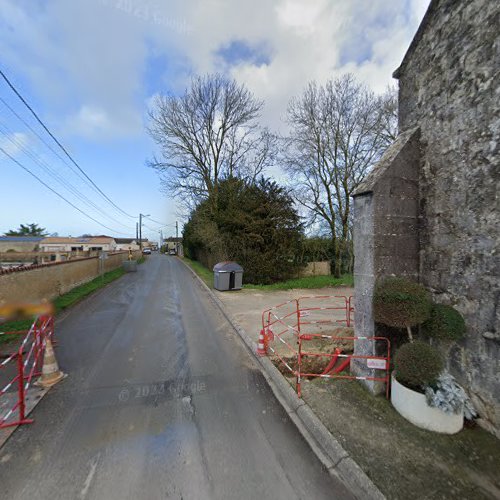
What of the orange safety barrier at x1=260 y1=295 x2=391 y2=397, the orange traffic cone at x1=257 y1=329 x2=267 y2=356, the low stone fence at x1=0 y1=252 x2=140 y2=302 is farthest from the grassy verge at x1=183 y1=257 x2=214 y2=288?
the orange traffic cone at x1=257 y1=329 x2=267 y2=356

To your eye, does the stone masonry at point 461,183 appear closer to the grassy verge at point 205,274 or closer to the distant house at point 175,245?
the grassy verge at point 205,274

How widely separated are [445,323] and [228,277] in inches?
390

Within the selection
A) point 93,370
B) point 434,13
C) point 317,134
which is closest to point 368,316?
point 434,13

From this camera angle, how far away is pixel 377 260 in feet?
12.2

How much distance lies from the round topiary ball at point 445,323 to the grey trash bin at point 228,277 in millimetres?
9665

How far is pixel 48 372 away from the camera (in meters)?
4.25

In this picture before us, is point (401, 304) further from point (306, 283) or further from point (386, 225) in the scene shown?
point (306, 283)

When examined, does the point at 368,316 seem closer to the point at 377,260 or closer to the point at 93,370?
the point at 377,260

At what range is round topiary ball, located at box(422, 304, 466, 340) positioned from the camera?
10.7ft

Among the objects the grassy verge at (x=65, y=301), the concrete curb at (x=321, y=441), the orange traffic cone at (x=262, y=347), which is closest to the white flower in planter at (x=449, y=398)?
the concrete curb at (x=321, y=441)

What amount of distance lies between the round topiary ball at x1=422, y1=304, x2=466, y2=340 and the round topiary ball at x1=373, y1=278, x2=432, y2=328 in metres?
0.11

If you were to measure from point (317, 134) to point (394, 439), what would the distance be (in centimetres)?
1644

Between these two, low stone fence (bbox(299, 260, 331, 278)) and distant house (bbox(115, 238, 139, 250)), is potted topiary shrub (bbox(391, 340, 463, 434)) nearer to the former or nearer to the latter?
low stone fence (bbox(299, 260, 331, 278))

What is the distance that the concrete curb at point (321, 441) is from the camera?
2.40 metres
